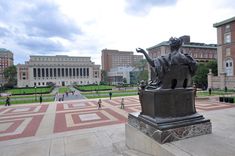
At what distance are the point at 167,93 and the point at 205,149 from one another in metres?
1.77

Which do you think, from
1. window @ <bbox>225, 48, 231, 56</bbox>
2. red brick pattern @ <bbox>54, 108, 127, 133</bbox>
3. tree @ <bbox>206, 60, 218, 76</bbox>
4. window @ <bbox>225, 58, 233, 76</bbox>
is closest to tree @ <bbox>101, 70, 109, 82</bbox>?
tree @ <bbox>206, 60, 218, 76</bbox>

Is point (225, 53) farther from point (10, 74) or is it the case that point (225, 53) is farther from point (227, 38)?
point (10, 74)

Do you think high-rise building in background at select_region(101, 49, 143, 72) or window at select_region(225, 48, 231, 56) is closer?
window at select_region(225, 48, 231, 56)

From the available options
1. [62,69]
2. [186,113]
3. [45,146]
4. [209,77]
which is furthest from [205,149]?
[62,69]

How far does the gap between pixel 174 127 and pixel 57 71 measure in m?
113

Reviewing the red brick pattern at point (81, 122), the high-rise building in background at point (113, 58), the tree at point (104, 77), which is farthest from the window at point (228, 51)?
the high-rise building in background at point (113, 58)

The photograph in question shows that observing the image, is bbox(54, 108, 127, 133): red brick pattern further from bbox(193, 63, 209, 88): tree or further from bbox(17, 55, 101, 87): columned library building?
bbox(17, 55, 101, 87): columned library building

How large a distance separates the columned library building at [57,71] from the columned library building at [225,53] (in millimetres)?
85850

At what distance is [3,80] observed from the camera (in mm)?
109375

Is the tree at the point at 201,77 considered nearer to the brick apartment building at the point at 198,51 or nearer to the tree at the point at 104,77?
Result: the brick apartment building at the point at 198,51

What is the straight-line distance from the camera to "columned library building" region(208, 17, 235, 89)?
36.6m

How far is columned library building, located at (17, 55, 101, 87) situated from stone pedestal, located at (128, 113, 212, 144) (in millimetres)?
109709

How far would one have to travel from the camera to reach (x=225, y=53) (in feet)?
131

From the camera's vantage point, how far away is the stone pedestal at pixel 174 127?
4.40 meters
